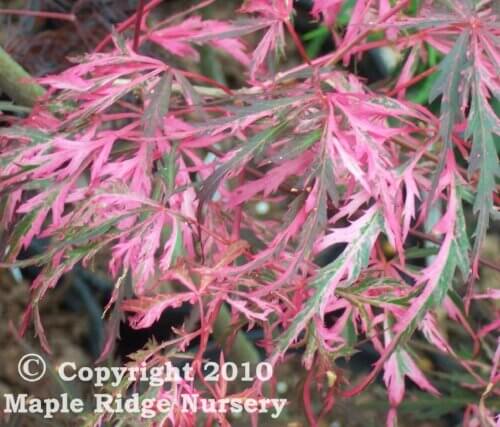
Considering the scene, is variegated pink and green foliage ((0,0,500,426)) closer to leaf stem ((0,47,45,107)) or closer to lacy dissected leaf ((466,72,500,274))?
lacy dissected leaf ((466,72,500,274))

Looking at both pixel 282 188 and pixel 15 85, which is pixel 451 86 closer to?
pixel 282 188

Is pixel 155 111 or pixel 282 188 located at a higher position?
pixel 155 111

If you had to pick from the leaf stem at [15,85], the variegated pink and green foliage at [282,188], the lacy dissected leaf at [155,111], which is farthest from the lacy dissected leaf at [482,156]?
the leaf stem at [15,85]

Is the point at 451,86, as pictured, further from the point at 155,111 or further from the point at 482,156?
the point at 155,111

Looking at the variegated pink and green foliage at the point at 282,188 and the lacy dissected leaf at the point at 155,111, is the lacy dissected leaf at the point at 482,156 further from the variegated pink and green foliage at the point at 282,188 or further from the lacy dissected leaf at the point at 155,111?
the lacy dissected leaf at the point at 155,111

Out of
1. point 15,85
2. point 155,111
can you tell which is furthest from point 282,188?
point 15,85

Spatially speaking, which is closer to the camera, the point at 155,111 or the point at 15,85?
the point at 155,111

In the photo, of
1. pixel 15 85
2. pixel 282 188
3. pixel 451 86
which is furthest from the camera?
pixel 15 85

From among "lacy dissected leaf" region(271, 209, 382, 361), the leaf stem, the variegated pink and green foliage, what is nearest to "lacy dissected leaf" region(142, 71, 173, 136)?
the variegated pink and green foliage

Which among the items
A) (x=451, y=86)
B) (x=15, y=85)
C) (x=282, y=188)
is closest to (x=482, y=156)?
(x=451, y=86)

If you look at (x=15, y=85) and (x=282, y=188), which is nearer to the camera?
(x=282, y=188)

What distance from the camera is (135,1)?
1.15 m

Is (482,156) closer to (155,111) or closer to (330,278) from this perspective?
(330,278)

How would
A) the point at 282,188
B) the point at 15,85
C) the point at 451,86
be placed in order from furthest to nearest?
1. the point at 15,85
2. the point at 282,188
3. the point at 451,86
